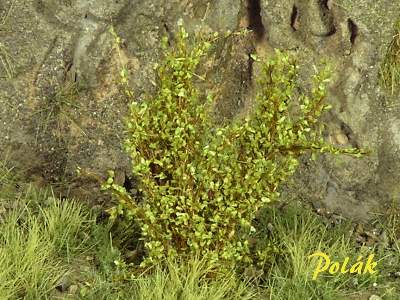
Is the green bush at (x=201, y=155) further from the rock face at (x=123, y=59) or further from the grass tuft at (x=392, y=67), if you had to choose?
the grass tuft at (x=392, y=67)

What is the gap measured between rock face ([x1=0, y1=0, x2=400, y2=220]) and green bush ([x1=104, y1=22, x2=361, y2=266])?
1242 mm

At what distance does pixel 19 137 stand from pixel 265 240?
205 centimetres

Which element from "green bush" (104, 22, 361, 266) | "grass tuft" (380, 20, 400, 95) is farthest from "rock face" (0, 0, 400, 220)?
"green bush" (104, 22, 361, 266)

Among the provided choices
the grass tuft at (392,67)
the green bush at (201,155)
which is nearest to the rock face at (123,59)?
the grass tuft at (392,67)

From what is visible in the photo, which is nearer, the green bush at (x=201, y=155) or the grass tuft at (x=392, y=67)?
Answer: the green bush at (x=201, y=155)

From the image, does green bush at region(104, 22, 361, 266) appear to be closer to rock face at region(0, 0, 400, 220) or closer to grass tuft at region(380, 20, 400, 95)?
rock face at region(0, 0, 400, 220)

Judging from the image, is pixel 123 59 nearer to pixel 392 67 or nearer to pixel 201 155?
pixel 201 155

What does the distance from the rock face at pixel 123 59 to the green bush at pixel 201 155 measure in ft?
4.08

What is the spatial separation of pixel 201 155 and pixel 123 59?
5.43 feet

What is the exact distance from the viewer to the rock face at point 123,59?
19.0 feet

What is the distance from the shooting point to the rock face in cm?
580

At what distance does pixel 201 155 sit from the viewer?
14.7ft

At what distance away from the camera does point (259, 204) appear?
4605 millimetres

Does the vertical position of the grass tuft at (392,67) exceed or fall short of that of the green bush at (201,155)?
it exceeds it
